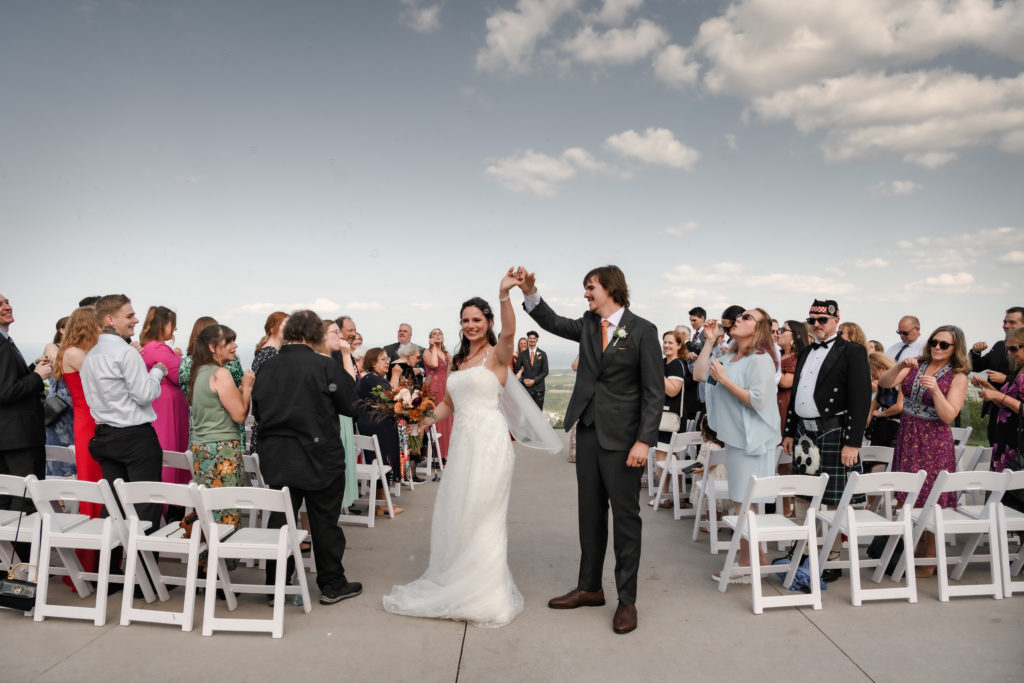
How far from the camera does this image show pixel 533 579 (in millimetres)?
4953

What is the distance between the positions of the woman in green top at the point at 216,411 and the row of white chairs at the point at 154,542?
0.54 metres

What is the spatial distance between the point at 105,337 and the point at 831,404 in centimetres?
546

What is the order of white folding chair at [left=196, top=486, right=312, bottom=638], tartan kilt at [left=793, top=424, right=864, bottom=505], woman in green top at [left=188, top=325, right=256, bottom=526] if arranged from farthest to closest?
tartan kilt at [left=793, top=424, right=864, bottom=505], woman in green top at [left=188, top=325, right=256, bottom=526], white folding chair at [left=196, top=486, right=312, bottom=638]

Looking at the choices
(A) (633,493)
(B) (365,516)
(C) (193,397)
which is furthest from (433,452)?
(A) (633,493)

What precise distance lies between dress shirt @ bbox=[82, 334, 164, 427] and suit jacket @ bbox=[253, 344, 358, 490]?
94 cm

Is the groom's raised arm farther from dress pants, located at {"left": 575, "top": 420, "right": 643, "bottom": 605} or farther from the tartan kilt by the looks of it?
the tartan kilt

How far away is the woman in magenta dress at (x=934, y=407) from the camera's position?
489cm

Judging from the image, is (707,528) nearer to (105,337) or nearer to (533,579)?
(533,579)

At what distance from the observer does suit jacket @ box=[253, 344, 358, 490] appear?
13.7 ft

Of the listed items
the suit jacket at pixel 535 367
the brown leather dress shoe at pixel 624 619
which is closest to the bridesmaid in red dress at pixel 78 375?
the brown leather dress shoe at pixel 624 619

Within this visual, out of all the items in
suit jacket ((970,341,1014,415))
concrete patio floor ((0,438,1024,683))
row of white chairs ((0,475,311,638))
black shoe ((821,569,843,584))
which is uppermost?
suit jacket ((970,341,1014,415))

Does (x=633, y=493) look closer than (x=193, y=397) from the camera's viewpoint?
Yes

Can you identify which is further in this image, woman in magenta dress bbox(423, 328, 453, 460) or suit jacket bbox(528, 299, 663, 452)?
woman in magenta dress bbox(423, 328, 453, 460)

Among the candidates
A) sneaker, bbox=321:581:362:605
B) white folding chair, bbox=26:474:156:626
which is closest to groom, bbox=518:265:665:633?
sneaker, bbox=321:581:362:605
